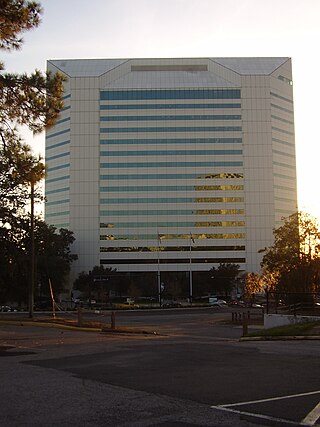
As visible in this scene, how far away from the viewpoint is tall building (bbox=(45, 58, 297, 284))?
449 feet

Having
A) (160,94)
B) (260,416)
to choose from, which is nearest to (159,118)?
(160,94)

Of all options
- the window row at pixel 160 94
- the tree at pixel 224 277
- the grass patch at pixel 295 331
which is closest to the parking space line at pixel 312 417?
the grass patch at pixel 295 331

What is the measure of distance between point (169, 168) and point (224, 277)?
34238 millimetres

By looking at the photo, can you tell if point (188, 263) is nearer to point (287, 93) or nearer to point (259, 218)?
point (259, 218)

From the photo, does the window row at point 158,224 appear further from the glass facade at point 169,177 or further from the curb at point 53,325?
the curb at point 53,325

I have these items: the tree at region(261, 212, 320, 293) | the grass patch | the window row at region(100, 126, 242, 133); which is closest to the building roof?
the window row at region(100, 126, 242, 133)

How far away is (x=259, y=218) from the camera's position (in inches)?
5463

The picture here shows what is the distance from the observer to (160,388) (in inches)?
335

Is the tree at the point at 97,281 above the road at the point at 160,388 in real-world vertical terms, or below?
above

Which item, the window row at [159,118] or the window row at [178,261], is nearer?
the window row at [178,261]

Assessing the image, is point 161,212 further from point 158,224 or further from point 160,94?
point 160,94

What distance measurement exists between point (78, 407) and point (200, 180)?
433ft

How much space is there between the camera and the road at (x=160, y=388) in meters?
6.59

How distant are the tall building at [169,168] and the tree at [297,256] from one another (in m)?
88.5
